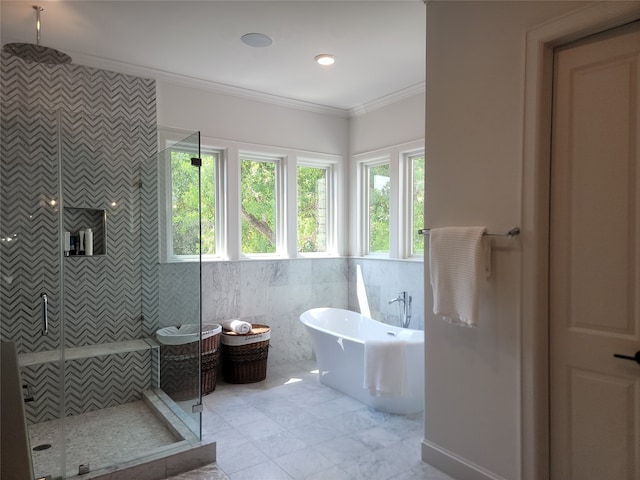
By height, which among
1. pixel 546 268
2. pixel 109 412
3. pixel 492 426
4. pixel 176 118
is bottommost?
pixel 109 412

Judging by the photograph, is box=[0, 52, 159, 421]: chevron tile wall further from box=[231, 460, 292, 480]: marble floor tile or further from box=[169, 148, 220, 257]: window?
box=[231, 460, 292, 480]: marble floor tile

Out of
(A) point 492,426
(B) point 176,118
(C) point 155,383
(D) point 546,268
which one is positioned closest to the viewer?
(D) point 546,268

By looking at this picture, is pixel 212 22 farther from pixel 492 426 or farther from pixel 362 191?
pixel 492 426

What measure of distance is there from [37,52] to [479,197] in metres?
2.90

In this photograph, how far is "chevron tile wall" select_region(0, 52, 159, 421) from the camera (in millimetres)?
3141

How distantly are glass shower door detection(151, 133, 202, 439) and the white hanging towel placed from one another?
1.63 m

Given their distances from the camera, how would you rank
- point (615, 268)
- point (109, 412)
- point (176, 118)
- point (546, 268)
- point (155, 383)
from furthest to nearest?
point (176, 118)
point (155, 383)
point (109, 412)
point (546, 268)
point (615, 268)

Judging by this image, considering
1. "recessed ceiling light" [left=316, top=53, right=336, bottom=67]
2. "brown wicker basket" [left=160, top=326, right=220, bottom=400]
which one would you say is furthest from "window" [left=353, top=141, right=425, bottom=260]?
"brown wicker basket" [left=160, top=326, right=220, bottom=400]

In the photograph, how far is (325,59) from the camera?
3.41 meters

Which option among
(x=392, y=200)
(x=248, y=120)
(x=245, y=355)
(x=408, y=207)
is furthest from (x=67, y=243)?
(x=408, y=207)

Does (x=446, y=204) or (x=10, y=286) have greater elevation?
(x=446, y=204)

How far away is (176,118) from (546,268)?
3291 millimetres

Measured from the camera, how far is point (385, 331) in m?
3.98

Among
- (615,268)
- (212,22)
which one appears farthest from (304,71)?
(615,268)
